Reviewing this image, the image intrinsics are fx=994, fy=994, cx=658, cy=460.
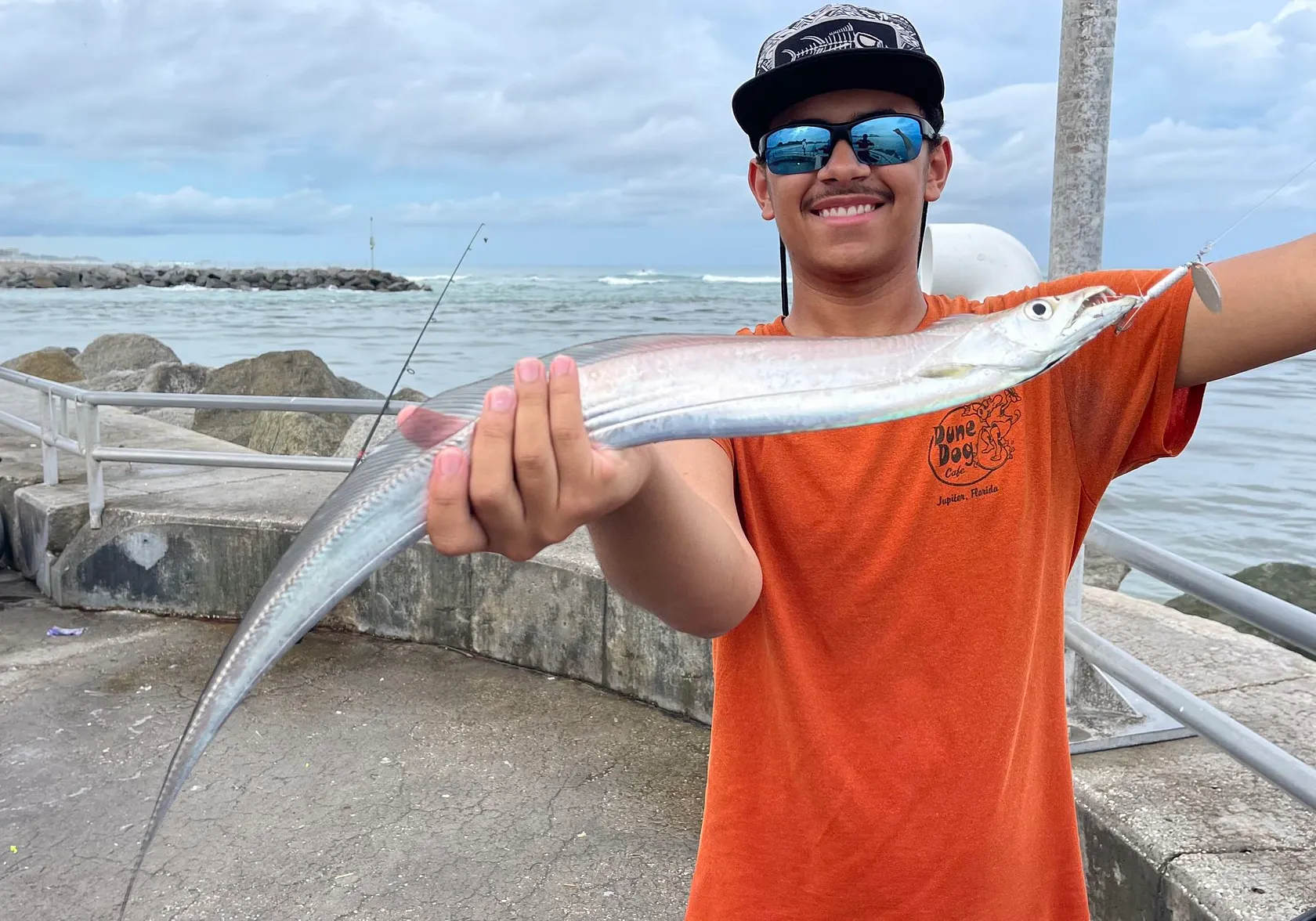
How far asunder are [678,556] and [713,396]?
1.13ft

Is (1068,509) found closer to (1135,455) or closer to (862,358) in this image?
(1135,455)

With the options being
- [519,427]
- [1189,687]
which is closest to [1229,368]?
[519,427]

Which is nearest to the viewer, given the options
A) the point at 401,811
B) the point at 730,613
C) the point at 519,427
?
the point at 519,427

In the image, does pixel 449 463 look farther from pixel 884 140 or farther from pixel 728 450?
pixel 884 140

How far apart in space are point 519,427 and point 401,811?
3002 mm

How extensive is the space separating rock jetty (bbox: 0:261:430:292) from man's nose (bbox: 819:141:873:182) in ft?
224

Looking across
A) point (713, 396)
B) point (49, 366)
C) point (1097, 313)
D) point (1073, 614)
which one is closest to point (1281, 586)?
point (1073, 614)

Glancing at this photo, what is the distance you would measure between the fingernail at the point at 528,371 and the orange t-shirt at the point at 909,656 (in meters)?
0.60

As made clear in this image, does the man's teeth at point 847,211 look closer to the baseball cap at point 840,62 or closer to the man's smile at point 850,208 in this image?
the man's smile at point 850,208

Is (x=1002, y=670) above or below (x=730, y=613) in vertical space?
below

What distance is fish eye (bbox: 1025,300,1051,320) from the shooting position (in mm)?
1296

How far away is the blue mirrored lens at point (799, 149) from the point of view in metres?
1.78

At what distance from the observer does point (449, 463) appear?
131 cm

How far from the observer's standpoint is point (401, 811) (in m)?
3.82
